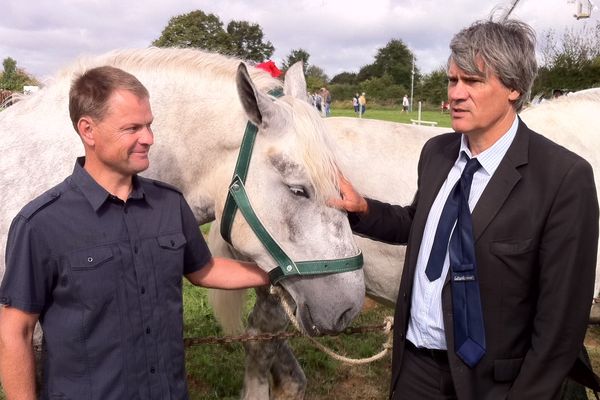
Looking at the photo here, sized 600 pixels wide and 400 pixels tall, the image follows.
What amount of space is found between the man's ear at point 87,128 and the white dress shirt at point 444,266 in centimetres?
123

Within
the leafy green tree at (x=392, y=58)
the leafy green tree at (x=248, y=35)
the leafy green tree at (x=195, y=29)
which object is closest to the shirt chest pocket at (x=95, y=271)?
the leafy green tree at (x=195, y=29)

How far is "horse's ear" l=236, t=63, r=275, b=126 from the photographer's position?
2.12m

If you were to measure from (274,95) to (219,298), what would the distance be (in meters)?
2.03

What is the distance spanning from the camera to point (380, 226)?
2.32 m

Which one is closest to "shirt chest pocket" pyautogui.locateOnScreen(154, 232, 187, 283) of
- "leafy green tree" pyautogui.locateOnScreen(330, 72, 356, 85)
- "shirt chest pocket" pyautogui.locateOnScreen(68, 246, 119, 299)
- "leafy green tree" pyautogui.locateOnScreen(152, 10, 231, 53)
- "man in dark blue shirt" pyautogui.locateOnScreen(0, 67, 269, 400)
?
"man in dark blue shirt" pyautogui.locateOnScreen(0, 67, 269, 400)

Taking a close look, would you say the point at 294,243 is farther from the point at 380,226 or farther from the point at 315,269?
the point at 380,226

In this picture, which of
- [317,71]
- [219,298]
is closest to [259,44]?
[317,71]

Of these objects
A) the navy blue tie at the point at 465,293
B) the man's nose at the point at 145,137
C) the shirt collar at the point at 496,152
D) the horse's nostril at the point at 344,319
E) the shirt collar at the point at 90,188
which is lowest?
the horse's nostril at the point at 344,319

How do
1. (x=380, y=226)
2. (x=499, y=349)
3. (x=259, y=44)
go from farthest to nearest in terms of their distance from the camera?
(x=259, y=44)
(x=380, y=226)
(x=499, y=349)

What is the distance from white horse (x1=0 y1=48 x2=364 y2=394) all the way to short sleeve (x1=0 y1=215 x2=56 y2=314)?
0.67 metres

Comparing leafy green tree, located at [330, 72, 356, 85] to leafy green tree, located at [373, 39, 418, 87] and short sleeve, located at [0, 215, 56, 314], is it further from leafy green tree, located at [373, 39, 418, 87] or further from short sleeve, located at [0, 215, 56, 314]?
short sleeve, located at [0, 215, 56, 314]

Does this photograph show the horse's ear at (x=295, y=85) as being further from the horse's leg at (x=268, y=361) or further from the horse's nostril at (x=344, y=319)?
the horse's leg at (x=268, y=361)

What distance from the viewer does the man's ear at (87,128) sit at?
172 centimetres

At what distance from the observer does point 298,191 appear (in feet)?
6.94
